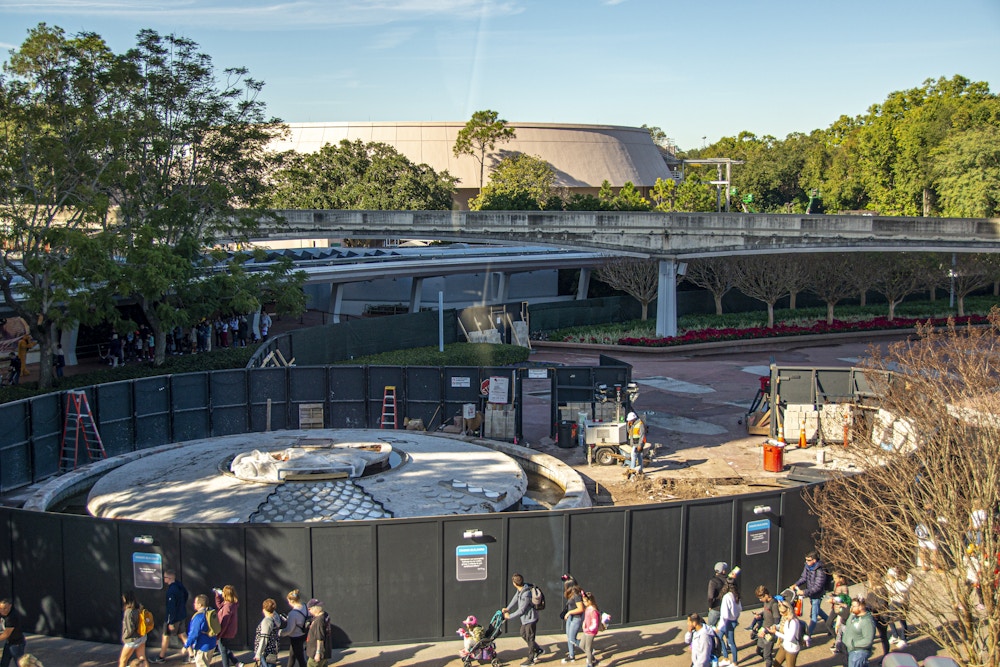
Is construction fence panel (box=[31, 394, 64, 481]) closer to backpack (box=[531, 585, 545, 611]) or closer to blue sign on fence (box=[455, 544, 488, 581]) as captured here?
blue sign on fence (box=[455, 544, 488, 581])

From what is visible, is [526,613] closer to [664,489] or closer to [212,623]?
[212,623]

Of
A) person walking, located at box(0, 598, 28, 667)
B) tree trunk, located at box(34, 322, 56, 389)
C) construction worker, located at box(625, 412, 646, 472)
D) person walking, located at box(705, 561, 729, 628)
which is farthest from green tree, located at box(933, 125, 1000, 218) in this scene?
person walking, located at box(0, 598, 28, 667)

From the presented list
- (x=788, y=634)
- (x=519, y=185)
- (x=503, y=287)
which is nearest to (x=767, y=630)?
(x=788, y=634)

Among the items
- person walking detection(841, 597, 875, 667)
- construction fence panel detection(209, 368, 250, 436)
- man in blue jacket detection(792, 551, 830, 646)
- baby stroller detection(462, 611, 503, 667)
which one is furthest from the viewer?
construction fence panel detection(209, 368, 250, 436)

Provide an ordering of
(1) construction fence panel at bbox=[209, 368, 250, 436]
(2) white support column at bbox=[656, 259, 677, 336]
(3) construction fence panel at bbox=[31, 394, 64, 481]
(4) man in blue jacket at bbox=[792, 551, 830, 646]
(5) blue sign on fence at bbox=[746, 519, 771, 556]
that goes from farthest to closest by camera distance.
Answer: (2) white support column at bbox=[656, 259, 677, 336], (1) construction fence panel at bbox=[209, 368, 250, 436], (3) construction fence panel at bbox=[31, 394, 64, 481], (5) blue sign on fence at bbox=[746, 519, 771, 556], (4) man in blue jacket at bbox=[792, 551, 830, 646]

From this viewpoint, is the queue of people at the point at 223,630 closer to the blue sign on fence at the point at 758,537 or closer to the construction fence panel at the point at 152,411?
the blue sign on fence at the point at 758,537

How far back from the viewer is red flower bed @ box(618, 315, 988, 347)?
135ft

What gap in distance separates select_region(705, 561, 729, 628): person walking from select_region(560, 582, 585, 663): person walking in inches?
68.7

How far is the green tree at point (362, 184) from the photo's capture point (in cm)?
6350

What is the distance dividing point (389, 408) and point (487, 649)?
12740mm

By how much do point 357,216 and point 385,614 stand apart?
3263 centimetres

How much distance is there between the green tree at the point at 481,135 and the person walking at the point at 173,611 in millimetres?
74729

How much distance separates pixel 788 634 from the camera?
1095 cm

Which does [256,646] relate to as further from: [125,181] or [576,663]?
[125,181]
